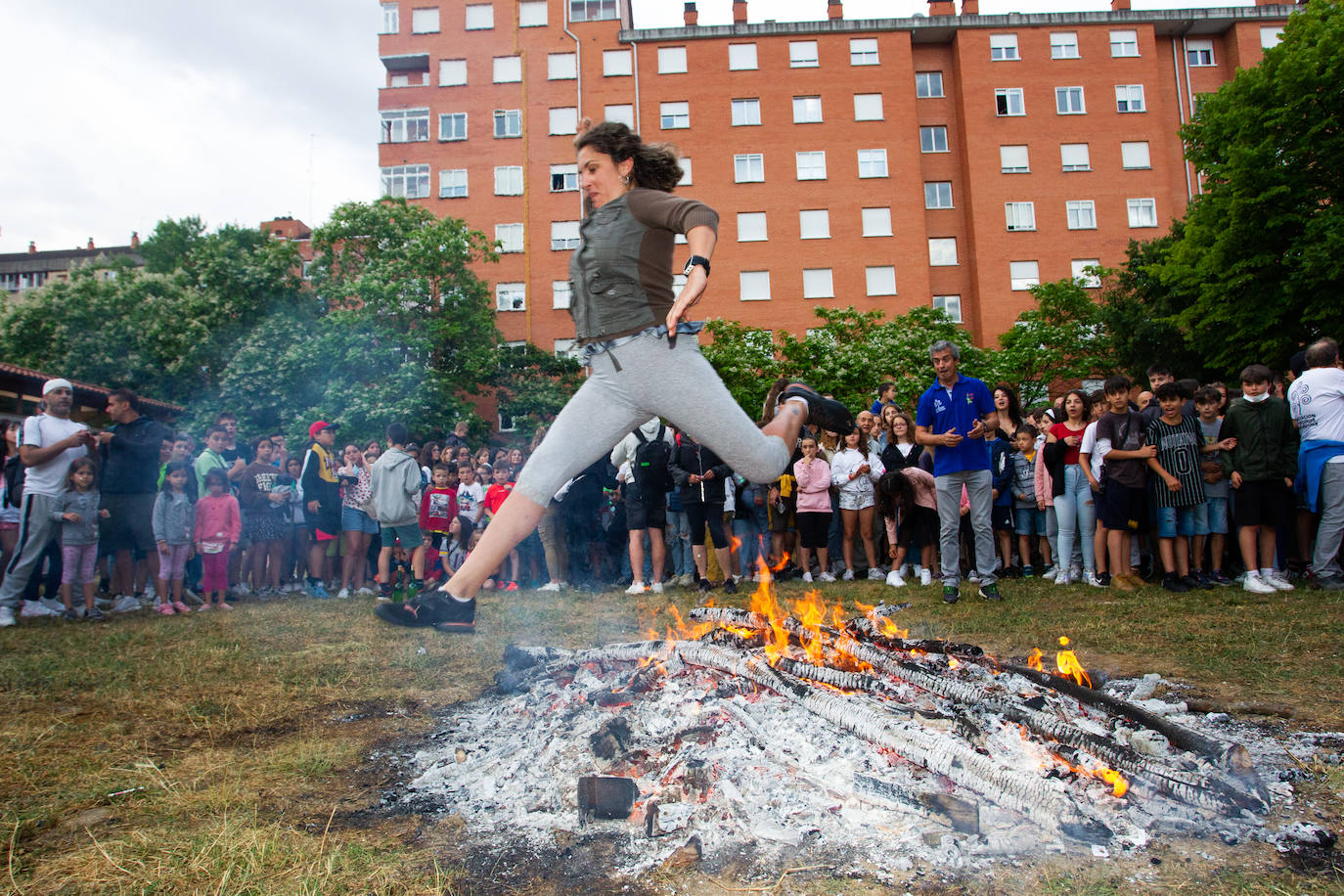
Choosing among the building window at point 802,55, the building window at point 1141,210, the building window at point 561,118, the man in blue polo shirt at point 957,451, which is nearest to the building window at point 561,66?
the building window at point 561,118

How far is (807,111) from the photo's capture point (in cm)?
4247

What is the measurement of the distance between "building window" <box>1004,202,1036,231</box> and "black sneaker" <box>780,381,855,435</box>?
41014mm

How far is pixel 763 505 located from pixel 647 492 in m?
1.64

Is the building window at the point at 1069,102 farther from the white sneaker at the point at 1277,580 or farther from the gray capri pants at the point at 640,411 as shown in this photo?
the gray capri pants at the point at 640,411

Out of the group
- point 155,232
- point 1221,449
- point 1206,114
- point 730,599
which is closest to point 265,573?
point 730,599

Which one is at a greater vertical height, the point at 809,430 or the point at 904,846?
the point at 809,430

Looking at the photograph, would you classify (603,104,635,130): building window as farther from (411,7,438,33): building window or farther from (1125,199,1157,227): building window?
(1125,199,1157,227): building window

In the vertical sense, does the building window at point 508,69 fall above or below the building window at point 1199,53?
above

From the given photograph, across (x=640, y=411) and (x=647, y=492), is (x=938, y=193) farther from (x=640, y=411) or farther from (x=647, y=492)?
(x=640, y=411)

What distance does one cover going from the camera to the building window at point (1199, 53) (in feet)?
143

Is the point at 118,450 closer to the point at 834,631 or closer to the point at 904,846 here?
the point at 834,631

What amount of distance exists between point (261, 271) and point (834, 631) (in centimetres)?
3797

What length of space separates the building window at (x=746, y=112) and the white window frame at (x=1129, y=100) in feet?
59.9

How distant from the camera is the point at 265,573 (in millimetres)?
12023
